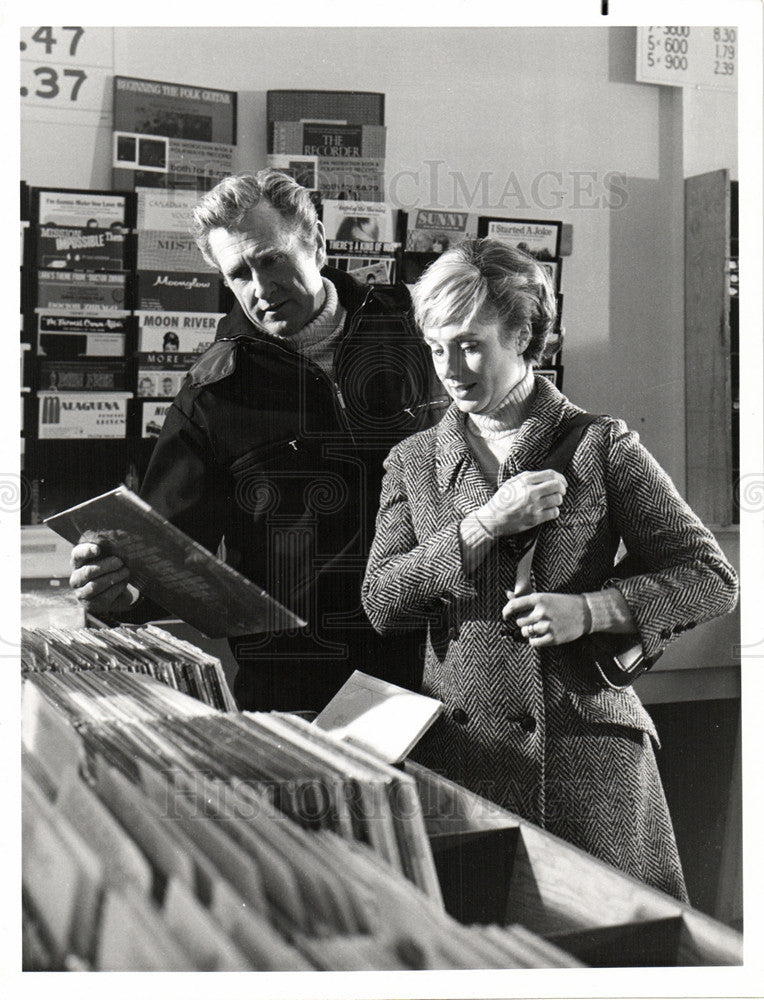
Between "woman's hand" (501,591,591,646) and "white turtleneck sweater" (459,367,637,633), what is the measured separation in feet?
0.03

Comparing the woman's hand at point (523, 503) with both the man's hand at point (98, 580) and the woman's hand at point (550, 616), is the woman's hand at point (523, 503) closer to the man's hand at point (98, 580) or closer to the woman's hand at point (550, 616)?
the woman's hand at point (550, 616)

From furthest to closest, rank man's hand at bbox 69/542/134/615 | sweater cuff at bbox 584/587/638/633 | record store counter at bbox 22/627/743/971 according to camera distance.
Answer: man's hand at bbox 69/542/134/615 < sweater cuff at bbox 584/587/638/633 < record store counter at bbox 22/627/743/971

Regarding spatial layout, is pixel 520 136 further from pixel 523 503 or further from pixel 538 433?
pixel 523 503

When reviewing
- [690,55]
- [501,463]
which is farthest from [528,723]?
[690,55]

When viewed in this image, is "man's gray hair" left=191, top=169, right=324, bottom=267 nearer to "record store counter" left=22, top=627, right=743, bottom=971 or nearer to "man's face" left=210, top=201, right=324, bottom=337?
"man's face" left=210, top=201, right=324, bottom=337

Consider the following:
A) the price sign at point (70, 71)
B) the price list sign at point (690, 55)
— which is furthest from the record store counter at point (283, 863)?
the price list sign at point (690, 55)

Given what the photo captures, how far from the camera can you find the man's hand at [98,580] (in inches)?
58.8

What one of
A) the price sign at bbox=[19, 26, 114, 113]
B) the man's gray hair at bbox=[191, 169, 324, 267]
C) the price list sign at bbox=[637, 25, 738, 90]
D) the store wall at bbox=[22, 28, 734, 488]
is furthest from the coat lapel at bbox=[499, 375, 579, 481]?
the price sign at bbox=[19, 26, 114, 113]

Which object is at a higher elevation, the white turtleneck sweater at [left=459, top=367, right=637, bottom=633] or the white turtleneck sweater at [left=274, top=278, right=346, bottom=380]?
the white turtleneck sweater at [left=274, top=278, right=346, bottom=380]

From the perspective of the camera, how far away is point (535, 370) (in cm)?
144

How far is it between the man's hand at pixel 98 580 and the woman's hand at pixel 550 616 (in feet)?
2.10

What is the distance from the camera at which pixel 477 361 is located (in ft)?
4.66

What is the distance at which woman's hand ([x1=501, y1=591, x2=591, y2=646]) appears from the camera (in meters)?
1.40

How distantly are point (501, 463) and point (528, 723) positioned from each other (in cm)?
41
